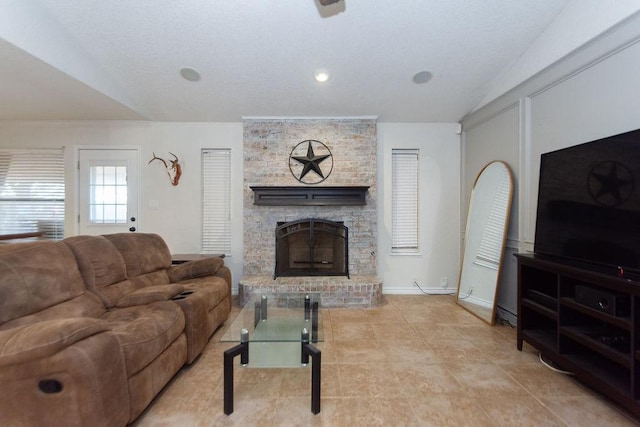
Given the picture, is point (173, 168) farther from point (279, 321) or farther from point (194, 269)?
point (279, 321)

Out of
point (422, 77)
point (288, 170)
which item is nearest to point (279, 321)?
point (288, 170)

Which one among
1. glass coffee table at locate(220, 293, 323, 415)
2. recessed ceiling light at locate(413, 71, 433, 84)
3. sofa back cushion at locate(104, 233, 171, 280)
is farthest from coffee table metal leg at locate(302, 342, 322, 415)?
recessed ceiling light at locate(413, 71, 433, 84)

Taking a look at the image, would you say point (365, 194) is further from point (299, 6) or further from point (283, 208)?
point (299, 6)

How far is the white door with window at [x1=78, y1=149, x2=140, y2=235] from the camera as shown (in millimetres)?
3867

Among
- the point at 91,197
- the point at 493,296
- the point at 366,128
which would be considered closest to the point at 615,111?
the point at 493,296

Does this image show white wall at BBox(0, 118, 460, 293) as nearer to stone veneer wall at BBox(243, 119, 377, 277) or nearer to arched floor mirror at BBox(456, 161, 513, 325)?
stone veneer wall at BBox(243, 119, 377, 277)

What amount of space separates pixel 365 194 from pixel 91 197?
13.0 ft

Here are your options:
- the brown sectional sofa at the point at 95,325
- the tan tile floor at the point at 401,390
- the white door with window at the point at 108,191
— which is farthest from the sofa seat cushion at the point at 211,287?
the white door with window at the point at 108,191

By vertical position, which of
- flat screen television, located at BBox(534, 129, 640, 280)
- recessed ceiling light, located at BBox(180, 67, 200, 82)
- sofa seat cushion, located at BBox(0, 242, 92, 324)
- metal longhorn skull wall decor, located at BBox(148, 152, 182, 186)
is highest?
recessed ceiling light, located at BBox(180, 67, 200, 82)

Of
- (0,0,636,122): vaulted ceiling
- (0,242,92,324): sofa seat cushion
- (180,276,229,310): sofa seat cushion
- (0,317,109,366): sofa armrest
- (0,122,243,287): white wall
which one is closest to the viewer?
(0,317,109,366): sofa armrest

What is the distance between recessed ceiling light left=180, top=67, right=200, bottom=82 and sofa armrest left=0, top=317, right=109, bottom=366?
274cm

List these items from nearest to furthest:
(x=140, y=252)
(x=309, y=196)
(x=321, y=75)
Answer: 1. (x=140, y=252)
2. (x=321, y=75)
3. (x=309, y=196)

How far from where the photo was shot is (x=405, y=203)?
4.00 meters

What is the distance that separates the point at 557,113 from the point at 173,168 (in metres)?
4.54
